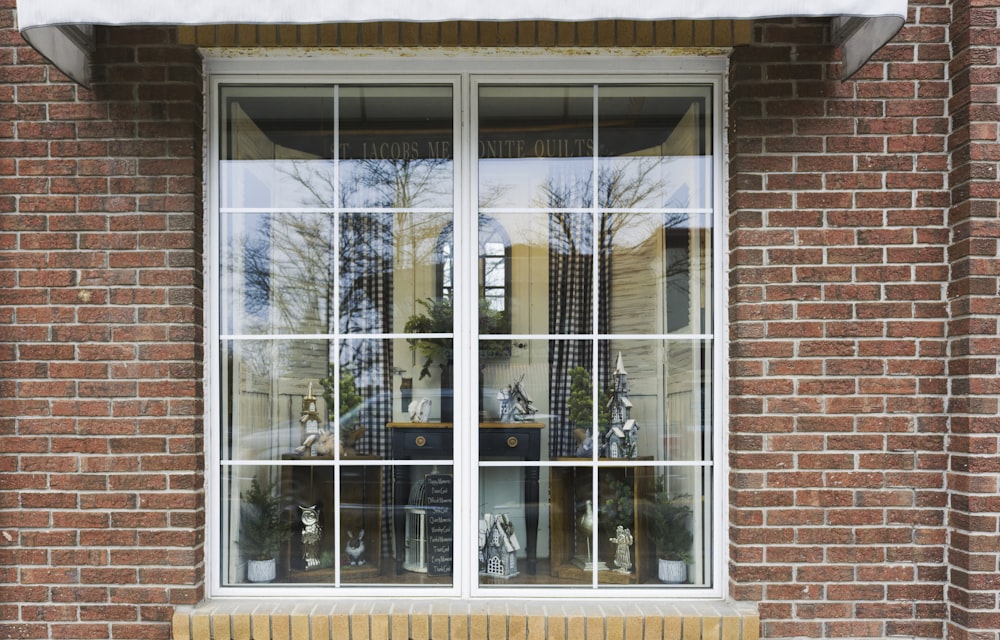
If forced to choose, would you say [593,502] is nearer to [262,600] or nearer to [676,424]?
[676,424]

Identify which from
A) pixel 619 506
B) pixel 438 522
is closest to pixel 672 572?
pixel 619 506

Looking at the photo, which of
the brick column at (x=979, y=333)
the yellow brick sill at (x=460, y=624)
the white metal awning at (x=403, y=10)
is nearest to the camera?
the white metal awning at (x=403, y=10)

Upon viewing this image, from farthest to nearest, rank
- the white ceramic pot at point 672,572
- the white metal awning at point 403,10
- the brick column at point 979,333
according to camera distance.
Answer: the white ceramic pot at point 672,572 → the brick column at point 979,333 → the white metal awning at point 403,10

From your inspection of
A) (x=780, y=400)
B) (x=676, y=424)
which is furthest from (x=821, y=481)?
(x=676, y=424)

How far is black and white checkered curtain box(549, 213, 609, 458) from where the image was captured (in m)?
3.49

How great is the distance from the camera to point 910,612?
3201 millimetres

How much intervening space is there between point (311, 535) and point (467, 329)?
3.96 ft

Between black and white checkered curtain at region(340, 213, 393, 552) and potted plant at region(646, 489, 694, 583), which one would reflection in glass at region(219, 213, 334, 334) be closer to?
black and white checkered curtain at region(340, 213, 393, 552)

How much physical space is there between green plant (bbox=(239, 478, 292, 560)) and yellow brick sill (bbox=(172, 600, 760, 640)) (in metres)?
0.30

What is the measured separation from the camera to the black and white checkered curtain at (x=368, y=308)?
3.50 m

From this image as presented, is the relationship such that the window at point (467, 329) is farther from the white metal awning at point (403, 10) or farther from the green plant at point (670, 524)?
the white metal awning at point (403, 10)

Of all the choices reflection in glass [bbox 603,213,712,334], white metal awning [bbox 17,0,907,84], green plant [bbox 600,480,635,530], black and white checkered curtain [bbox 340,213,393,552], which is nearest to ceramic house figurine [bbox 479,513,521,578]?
green plant [bbox 600,480,635,530]

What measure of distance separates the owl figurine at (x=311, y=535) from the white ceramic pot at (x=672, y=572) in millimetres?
1586

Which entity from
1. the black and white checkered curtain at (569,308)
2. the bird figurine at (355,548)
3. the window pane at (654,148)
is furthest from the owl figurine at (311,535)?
the window pane at (654,148)
